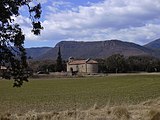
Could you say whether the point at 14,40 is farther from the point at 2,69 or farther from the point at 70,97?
the point at 70,97

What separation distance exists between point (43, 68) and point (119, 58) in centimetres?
3820

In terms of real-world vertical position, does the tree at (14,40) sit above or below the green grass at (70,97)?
above

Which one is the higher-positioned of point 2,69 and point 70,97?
point 2,69

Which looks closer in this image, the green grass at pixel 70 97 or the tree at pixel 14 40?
the tree at pixel 14 40

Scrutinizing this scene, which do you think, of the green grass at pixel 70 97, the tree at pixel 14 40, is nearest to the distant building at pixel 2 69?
the tree at pixel 14 40

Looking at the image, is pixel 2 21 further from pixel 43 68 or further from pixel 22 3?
pixel 43 68

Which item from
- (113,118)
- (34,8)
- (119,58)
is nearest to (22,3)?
(34,8)

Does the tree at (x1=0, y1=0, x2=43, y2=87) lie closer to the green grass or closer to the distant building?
the distant building

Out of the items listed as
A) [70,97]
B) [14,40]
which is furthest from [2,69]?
[70,97]

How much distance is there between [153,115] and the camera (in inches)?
655

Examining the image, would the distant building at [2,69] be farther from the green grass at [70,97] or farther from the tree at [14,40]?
the green grass at [70,97]

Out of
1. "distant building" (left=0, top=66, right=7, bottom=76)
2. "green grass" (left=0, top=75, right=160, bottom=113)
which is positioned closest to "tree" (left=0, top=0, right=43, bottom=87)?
"distant building" (left=0, top=66, right=7, bottom=76)

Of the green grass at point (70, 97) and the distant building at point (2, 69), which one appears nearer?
the distant building at point (2, 69)

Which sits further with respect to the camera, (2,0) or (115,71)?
(115,71)
